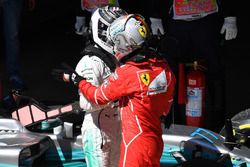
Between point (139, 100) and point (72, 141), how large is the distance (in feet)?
3.13

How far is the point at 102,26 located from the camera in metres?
3.68

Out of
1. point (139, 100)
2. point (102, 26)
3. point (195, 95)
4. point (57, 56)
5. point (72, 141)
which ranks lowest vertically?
point (72, 141)

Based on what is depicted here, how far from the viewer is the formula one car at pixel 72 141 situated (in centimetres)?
401

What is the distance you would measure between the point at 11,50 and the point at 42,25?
334 cm

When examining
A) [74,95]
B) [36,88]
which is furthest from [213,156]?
[36,88]

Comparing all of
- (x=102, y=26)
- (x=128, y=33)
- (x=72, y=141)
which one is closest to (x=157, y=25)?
(x=72, y=141)

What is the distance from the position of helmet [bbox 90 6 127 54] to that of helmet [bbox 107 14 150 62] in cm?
18

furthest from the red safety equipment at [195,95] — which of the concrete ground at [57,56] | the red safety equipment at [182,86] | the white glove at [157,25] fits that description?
the concrete ground at [57,56]

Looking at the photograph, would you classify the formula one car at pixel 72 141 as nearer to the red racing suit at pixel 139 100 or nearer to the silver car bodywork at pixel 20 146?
the silver car bodywork at pixel 20 146

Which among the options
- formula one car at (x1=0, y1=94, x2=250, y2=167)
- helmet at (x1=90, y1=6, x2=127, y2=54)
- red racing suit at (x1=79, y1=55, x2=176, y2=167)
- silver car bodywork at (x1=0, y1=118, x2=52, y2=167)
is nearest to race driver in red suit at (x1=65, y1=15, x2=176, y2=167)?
red racing suit at (x1=79, y1=55, x2=176, y2=167)

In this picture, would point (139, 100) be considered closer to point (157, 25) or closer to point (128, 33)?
point (128, 33)

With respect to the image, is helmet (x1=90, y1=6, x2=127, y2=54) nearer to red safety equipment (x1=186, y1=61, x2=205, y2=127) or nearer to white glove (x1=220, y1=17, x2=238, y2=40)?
red safety equipment (x1=186, y1=61, x2=205, y2=127)

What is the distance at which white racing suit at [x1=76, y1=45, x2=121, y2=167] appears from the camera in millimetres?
3658

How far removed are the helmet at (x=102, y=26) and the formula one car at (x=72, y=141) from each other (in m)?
0.74
